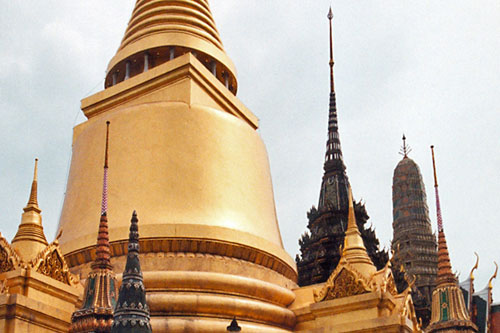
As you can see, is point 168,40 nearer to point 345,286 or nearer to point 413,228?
point 345,286

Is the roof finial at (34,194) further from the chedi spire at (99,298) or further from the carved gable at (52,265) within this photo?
the chedi spire at (99,298)

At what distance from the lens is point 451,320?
42.1ft

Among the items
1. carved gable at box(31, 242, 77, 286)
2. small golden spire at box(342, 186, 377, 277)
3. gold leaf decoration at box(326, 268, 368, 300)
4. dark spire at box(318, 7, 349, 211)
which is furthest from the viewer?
dark spire at box(318, 7, 349, 211)

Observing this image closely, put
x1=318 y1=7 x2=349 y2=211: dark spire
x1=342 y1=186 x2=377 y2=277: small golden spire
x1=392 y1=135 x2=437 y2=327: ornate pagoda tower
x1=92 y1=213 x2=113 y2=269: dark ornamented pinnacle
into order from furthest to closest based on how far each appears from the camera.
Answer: x1=392 y1=135 x2=437 y2=327: ornate pagoda tower < x1=318 y1=7 x2=349 y2=211: dark spire < x1=342 y1=186 x2=377 y2=277: small golden spire < x1=92 y1=213 x2=113 y2=269: dark ornamented pinnacle

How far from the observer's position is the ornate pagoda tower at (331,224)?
23.7 metres

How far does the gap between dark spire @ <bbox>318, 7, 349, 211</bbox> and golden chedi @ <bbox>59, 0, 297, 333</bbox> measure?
20.4 ft

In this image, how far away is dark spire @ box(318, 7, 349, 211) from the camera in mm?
25344

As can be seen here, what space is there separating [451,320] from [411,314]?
149 cm

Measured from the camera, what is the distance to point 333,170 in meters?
26.4

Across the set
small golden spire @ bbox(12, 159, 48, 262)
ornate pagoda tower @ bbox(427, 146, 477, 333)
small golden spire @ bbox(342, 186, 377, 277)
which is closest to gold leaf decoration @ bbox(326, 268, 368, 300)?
small golden spire @ bbox(342, 186, 377, 277)

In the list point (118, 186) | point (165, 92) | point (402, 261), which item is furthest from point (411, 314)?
point (402, 261)

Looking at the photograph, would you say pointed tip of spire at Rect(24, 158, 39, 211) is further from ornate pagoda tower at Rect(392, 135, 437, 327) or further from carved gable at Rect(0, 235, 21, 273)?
ornate pagoda tower at Rect(392, 135, 437, 327)

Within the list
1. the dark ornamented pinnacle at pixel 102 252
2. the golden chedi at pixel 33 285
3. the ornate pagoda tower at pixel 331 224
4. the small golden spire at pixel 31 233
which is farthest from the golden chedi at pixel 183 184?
the ornate pagoda tower at pixel 331 224

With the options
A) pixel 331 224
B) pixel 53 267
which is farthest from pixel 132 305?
pixel 331 224
